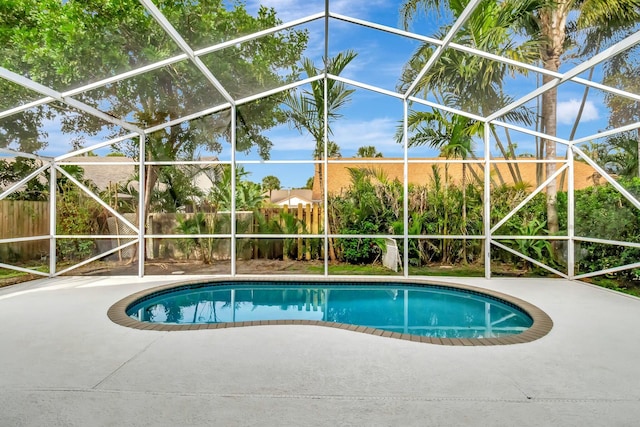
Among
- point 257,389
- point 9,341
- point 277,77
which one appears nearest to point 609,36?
point 277,77

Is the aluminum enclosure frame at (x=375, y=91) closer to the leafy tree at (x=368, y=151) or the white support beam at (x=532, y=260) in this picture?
the white support beam at (x=532, y=260)

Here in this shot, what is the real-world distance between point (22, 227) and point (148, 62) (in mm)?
5608

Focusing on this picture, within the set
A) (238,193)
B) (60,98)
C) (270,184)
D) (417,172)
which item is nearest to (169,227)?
(238,193)

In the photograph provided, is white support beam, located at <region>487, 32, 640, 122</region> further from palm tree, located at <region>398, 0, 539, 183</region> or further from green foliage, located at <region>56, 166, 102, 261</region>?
green foliage, located at <region>56, 166, 102, 261</region>

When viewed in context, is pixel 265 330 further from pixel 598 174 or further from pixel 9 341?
pixel 598 174

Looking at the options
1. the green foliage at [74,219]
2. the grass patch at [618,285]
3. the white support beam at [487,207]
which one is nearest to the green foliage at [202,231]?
the green foliage at [74,219]

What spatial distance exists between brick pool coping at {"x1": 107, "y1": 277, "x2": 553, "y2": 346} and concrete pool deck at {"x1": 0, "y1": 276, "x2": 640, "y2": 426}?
0.13 m

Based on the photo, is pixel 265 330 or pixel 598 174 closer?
pixel 265 330

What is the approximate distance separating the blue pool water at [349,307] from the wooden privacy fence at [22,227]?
158 inches

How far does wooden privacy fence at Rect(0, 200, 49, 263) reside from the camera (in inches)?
326

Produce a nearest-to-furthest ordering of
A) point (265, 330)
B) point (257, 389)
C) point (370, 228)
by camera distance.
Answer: point (257, 389)
point (265, 330)
point (370, 228)

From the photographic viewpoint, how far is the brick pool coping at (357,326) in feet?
13.1

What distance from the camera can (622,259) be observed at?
6.61m

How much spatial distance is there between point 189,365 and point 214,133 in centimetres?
612
